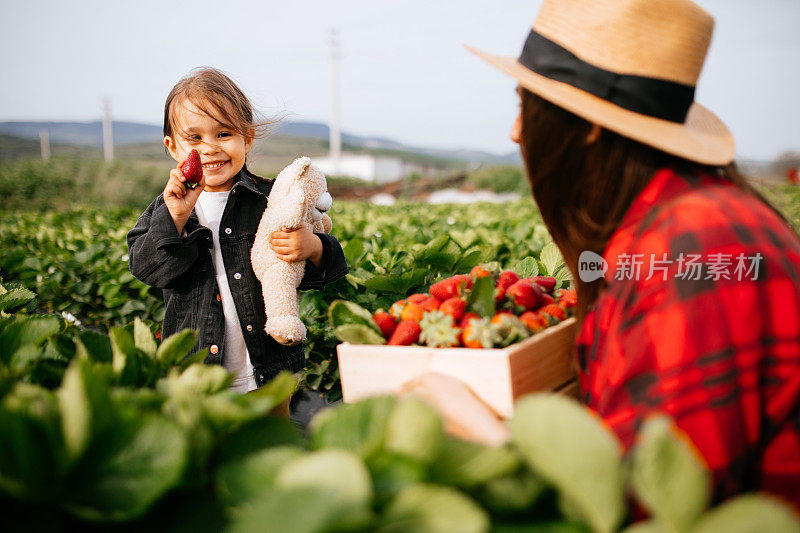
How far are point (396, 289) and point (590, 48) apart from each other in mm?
1562

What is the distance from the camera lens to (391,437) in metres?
0.75

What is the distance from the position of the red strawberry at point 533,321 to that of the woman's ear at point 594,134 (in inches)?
16.2

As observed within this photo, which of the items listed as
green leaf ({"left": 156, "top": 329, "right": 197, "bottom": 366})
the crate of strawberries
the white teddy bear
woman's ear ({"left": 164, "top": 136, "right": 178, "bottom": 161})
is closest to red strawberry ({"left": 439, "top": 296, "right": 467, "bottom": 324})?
the crate of strawberries

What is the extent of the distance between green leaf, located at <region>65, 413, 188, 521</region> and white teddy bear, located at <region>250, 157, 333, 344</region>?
1.43 m

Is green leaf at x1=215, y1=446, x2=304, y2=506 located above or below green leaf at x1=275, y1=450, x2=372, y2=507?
below

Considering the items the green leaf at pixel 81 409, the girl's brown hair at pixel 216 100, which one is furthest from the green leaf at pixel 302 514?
the girl's brown hair at pixel 216 100

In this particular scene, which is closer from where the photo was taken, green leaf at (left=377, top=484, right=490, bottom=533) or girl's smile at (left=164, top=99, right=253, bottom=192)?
green leaf at (left=377, top=484, right=490, bottom=533)

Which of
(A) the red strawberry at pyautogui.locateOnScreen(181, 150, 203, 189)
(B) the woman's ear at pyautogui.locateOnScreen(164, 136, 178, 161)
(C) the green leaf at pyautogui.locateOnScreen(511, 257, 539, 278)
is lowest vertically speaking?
(C) the green leaf at pyautogui.locateOnScreen(511, 257, 539, 278)

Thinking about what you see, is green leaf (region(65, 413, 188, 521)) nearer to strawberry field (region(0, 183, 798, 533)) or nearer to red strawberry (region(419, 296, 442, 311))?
strawberry field (region(0, 183, 798, 533))

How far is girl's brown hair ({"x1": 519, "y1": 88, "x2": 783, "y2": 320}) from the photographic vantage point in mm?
1248

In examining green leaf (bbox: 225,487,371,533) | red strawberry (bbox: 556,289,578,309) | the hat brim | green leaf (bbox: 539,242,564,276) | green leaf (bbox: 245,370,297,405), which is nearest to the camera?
green leaf (bbox: 225,487,371,533)

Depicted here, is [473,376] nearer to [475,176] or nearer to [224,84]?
[224,84]

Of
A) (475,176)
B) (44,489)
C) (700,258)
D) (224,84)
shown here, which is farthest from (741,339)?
(475,176)

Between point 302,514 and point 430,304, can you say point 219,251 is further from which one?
point 302,514
